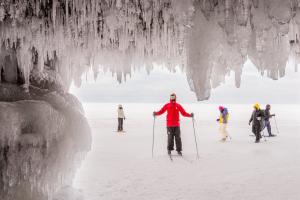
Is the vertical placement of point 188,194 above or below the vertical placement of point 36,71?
below

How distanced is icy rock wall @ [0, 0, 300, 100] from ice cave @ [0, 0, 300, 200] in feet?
0.05

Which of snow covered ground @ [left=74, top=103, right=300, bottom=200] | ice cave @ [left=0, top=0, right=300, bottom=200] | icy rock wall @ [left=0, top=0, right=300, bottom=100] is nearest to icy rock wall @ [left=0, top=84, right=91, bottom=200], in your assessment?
ice cave @ [left=0, top=0, right=300, bottom=200]

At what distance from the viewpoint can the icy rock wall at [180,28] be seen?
15.5 feet

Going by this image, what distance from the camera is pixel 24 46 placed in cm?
592

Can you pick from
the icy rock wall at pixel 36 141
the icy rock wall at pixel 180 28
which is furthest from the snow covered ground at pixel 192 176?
Result: the icy rock wall at pixel 180 28

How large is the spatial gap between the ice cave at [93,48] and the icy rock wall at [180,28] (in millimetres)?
15

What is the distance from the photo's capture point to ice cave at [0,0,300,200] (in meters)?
4.79

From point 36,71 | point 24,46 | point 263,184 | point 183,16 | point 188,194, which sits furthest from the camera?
point 36,71

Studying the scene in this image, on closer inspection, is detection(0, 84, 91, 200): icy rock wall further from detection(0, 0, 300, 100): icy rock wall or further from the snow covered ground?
detection(0, 0, 300, 100): icy rock wall

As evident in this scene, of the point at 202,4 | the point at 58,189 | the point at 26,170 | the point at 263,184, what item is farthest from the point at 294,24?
the point at 58,189

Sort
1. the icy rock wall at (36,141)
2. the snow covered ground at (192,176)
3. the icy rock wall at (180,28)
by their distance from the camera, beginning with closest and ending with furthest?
the icy rock wall at (180,28) → the icy rock wall at (36,141) → the snow covered ground at (192,176)

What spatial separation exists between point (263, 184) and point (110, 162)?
14.4 feet

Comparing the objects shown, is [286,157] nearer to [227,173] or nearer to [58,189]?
[227,173]

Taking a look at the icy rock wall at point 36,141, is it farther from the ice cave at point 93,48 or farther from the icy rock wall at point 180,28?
the icy rock wall at point 180,28
